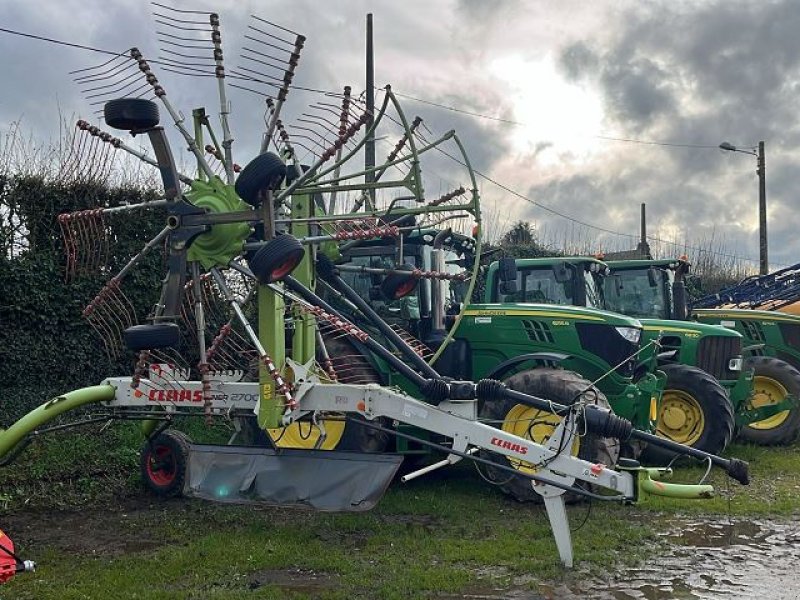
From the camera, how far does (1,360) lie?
8.38 meters

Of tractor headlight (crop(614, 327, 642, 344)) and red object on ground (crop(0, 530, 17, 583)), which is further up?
tractor headlight (crop(614, 327, 642, 344))

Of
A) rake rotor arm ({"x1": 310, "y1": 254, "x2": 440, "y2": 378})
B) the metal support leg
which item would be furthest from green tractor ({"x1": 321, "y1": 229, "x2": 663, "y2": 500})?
the metal support leg

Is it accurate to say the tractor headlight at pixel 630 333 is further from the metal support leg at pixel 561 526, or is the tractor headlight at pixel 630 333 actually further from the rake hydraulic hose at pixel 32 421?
the rake hydraulic hose at pixel 32 421

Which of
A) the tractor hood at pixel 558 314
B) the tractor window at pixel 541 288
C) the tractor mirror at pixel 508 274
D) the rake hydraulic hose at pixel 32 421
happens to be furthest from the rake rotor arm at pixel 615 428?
the tractor window at pixel 541 288

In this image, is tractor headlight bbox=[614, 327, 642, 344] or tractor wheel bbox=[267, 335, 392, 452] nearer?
tractor wheel bbox=[267, 335, 392, 452]

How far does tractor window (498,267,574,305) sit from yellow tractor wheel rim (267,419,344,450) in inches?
111

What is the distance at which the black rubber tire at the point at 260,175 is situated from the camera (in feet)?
16.9

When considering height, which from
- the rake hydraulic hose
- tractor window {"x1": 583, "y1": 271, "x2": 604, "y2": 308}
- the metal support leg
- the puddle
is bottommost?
the puddle

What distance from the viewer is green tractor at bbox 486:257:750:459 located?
8781 mm

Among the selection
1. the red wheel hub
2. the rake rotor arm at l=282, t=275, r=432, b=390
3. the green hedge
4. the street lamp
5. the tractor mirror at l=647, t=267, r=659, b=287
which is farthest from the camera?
the street lamp

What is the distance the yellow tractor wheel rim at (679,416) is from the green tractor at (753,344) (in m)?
0.76

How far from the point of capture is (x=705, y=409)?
880 cm

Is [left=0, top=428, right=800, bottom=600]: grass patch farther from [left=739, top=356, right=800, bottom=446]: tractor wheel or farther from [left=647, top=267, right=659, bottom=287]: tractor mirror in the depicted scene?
[left=647, top=267, right=659, bottom=287]: tractor mirror

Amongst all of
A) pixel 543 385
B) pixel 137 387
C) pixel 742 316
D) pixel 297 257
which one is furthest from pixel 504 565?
pixel 742 316
